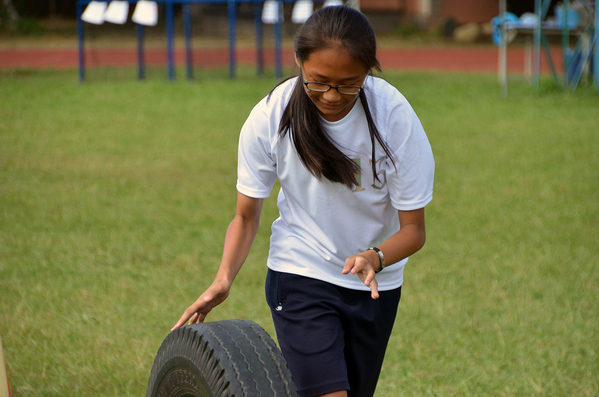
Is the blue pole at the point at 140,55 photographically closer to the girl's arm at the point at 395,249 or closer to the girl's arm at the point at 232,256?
the girl's arm at the point at 232,256

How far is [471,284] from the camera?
12.3 ft

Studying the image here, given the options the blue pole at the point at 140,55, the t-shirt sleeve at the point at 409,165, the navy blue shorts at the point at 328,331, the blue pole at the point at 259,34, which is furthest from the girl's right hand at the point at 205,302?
the blue pole at the point at 259,34

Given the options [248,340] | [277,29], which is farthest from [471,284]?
[277,29]

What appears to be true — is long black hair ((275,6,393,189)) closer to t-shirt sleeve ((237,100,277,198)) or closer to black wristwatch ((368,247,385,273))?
t-shirt sleeve ((237,100,277,198))

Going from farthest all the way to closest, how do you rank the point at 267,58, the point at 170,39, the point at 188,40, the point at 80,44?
1. the point at 267,58
2. the point at 188,40
3. the point at 170,39
4. the point at 80,44

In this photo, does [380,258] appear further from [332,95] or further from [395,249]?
[332,95]

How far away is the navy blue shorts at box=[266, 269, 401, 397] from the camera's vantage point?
5.83ft

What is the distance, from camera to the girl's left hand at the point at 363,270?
1541 millimetres

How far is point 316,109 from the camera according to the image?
70.9 inches

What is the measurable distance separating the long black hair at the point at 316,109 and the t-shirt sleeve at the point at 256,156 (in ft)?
0.19

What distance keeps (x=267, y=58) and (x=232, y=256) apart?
14.9 metres

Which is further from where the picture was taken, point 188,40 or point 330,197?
point 188,40

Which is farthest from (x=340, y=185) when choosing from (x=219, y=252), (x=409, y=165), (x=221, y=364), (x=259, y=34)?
(x=259, y=34)

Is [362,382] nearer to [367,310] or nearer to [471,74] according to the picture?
[367,310]
